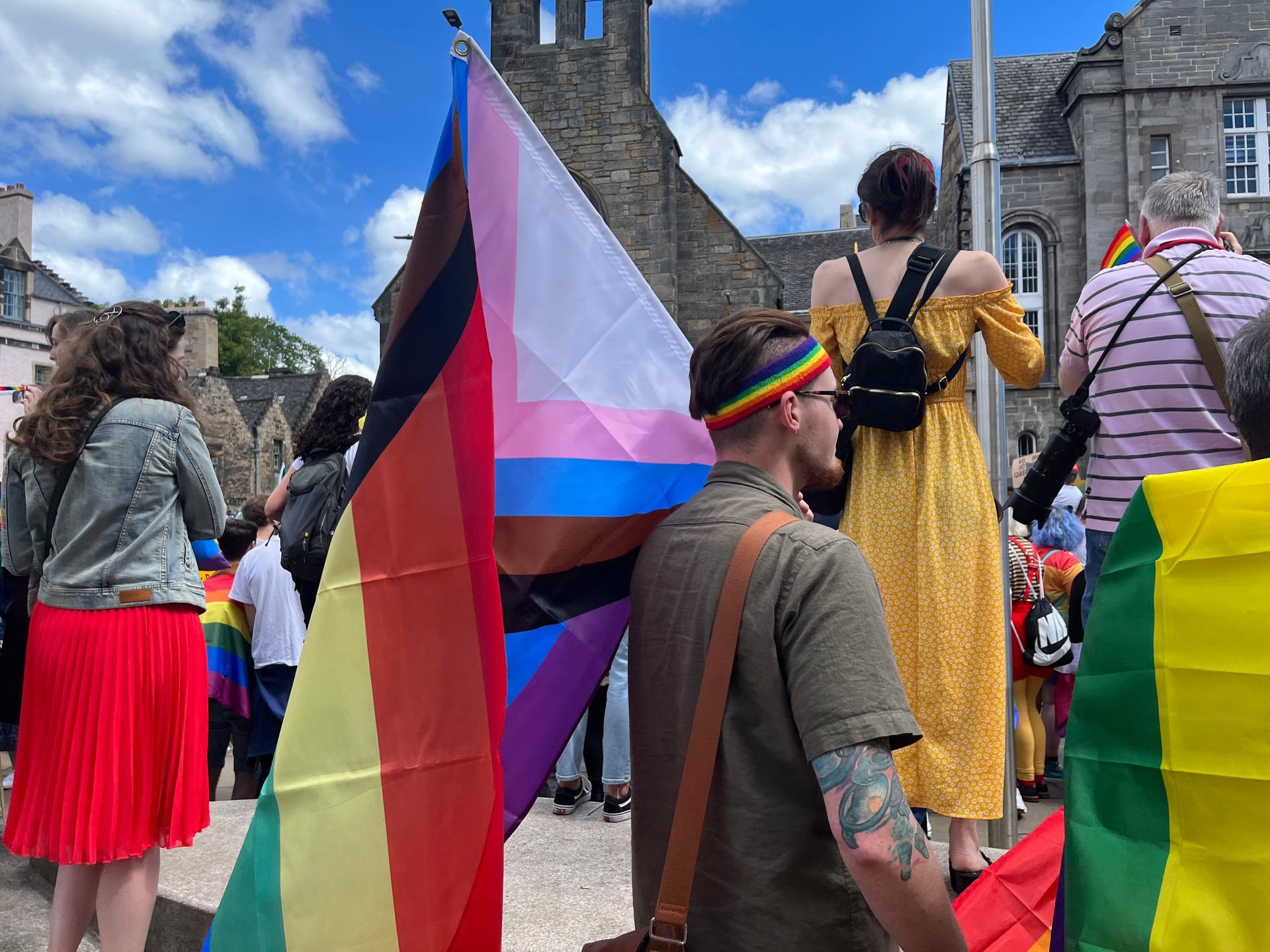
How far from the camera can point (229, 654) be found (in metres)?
5.81

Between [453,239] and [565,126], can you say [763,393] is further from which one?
[565,126]

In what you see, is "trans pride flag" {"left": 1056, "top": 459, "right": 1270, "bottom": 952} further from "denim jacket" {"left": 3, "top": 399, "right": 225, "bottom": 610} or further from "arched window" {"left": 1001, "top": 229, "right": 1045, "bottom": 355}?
"arched window" {"left": 1001, "top": 229, "right": 1045, "bottom": 355}

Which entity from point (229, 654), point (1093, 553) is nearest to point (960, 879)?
point (1093, 553)

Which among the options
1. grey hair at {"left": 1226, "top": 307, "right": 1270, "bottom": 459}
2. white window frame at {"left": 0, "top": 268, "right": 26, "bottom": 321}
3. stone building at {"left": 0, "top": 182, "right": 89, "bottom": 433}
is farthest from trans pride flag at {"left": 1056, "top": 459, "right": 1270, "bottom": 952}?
white window frame at {"left": 0, "top": 268, "right": 26, "bottom": 321}

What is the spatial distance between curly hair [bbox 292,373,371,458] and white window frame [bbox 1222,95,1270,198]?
85.3 ft

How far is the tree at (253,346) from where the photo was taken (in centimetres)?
6794

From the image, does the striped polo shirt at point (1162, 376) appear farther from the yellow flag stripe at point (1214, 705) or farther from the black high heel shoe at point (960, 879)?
the yellow flag stripe at point (1214, 705)

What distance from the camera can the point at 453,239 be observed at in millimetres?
2012

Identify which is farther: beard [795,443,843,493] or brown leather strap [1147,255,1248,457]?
brown leather strap [1147,255,1248,457]

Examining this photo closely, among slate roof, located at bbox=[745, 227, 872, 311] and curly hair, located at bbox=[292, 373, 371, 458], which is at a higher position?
slate roof, located at bbox=[745, 227, 872, 311]

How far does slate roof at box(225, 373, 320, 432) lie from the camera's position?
51406 millimetres

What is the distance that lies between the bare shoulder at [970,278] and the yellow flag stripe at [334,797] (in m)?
2.00

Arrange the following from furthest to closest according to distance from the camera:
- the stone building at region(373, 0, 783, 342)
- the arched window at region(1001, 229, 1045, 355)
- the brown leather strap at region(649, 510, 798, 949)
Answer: the arched window at region(1001, 229, 1045, 355)
the stone building at region(373, 0, 783, 342)
the brown leather strap at region(649, 510, 798, 949)

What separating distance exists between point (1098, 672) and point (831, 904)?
569mm
